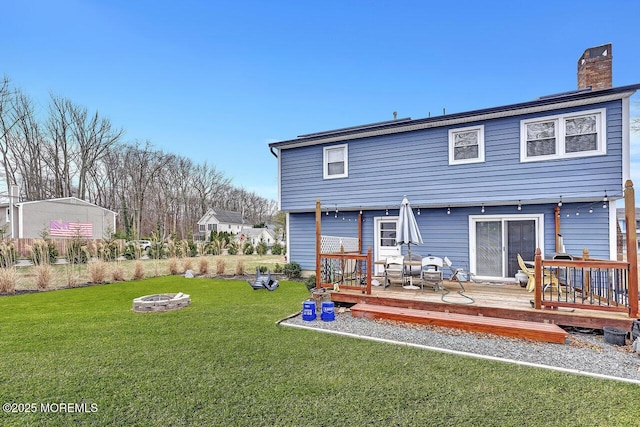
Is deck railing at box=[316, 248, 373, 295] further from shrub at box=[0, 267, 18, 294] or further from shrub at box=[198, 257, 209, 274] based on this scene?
shrub at box=[0, 267, 18, 294]

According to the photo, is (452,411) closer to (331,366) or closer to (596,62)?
(331,366)

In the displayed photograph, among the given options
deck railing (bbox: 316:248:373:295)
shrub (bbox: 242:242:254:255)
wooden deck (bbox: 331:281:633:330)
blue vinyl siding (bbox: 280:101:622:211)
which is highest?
blue vinyl siding (bbox: 280:101:622:211)

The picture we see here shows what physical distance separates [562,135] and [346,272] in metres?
6.49

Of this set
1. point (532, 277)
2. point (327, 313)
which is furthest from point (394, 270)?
point (532, 277)

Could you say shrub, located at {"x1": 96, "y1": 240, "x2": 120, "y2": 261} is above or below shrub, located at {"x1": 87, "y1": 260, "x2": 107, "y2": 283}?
above

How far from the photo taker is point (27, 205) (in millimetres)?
21203

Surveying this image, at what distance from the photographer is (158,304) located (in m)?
6.44

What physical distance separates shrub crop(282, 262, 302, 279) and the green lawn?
517 centimetres

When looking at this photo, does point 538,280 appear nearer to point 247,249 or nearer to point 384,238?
point 384,238

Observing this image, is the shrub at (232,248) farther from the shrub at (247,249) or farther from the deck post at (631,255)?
the deck post at (631,255)

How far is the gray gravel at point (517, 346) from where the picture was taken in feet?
12.2

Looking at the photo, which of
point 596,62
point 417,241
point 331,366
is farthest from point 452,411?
point 596,62

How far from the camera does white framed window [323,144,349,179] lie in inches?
→ 398

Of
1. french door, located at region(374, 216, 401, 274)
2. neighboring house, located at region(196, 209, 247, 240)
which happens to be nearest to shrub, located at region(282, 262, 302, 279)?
french door, located at region(374, 216, 401, 274)
